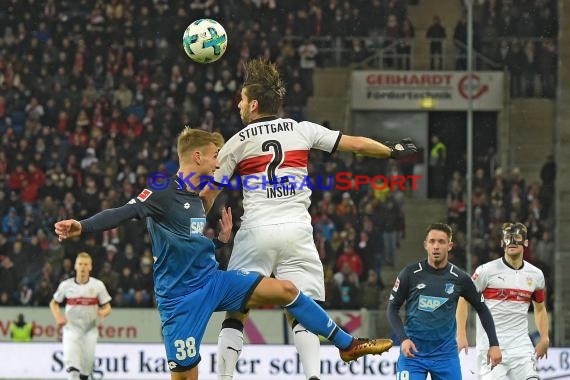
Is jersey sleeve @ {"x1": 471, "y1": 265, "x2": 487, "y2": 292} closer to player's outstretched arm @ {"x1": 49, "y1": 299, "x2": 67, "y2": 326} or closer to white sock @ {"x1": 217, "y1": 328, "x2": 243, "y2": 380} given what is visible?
white sock @ {"x1": 217, "y1": 328, "x2": 243, "y2": 380}

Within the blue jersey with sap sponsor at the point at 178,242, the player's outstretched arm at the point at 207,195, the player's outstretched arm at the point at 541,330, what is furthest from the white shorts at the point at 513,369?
the blue jersey with sap sponsor at the point at 178,242

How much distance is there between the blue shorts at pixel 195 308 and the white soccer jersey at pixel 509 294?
4130mm

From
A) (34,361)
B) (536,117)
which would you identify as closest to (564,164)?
(536,117)

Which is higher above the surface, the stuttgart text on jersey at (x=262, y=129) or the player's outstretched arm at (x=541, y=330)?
the stuttgart text on jersey at (x=262, y=129)

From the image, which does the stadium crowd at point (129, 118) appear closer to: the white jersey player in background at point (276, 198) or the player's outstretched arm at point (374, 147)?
the white jersey player in background at point (276, 198)

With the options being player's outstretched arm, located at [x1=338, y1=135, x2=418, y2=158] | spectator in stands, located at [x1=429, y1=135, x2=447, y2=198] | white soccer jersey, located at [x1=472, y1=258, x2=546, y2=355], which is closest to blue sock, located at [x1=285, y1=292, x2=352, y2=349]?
player's outstretched arm, located at [x1=338, y1=135, x2=418, y2=158]

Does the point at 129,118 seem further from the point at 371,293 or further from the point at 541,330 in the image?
the point at 541,330

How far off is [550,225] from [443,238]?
14450mm

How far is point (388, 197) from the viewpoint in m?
23.9

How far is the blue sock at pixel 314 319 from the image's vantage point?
26.6 ft

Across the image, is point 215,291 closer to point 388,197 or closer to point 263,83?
point 263,83

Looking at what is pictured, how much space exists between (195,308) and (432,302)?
103 inches

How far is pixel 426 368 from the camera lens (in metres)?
9.98

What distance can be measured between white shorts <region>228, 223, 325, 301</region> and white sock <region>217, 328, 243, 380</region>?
47cm
